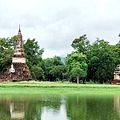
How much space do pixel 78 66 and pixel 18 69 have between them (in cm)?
1141

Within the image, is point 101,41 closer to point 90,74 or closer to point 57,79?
point 90,74

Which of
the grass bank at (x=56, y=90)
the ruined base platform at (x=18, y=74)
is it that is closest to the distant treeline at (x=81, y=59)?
the ruined base platform at (x=18, y=74)

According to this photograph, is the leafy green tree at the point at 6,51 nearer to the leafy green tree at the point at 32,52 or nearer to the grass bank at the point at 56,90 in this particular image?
the leafy green tree at the point at 32,52

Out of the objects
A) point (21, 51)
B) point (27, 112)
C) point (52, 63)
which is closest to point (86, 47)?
point (21, 51)

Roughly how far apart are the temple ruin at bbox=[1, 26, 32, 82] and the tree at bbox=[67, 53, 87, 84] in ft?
27.9

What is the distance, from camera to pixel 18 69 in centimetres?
7100

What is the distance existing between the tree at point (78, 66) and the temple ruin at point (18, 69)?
849 cm

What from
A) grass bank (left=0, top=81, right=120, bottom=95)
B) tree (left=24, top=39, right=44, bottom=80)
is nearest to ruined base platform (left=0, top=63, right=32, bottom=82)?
tree (left=24, top=39, right=44, bottom=80)

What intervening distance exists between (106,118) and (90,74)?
186ft

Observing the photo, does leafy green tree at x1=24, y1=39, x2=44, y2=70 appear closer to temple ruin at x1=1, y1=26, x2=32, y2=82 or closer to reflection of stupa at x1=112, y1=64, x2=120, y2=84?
temple ruin at x1=1, y1=26, x2=32, y2=82

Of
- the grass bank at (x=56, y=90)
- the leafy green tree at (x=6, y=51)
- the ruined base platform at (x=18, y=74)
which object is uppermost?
the leafy green tree at (x=6, y=51)

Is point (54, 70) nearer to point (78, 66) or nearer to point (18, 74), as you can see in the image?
point (78, 66)

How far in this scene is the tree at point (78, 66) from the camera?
7200cm

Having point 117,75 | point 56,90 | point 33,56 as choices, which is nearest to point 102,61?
point 117,75
